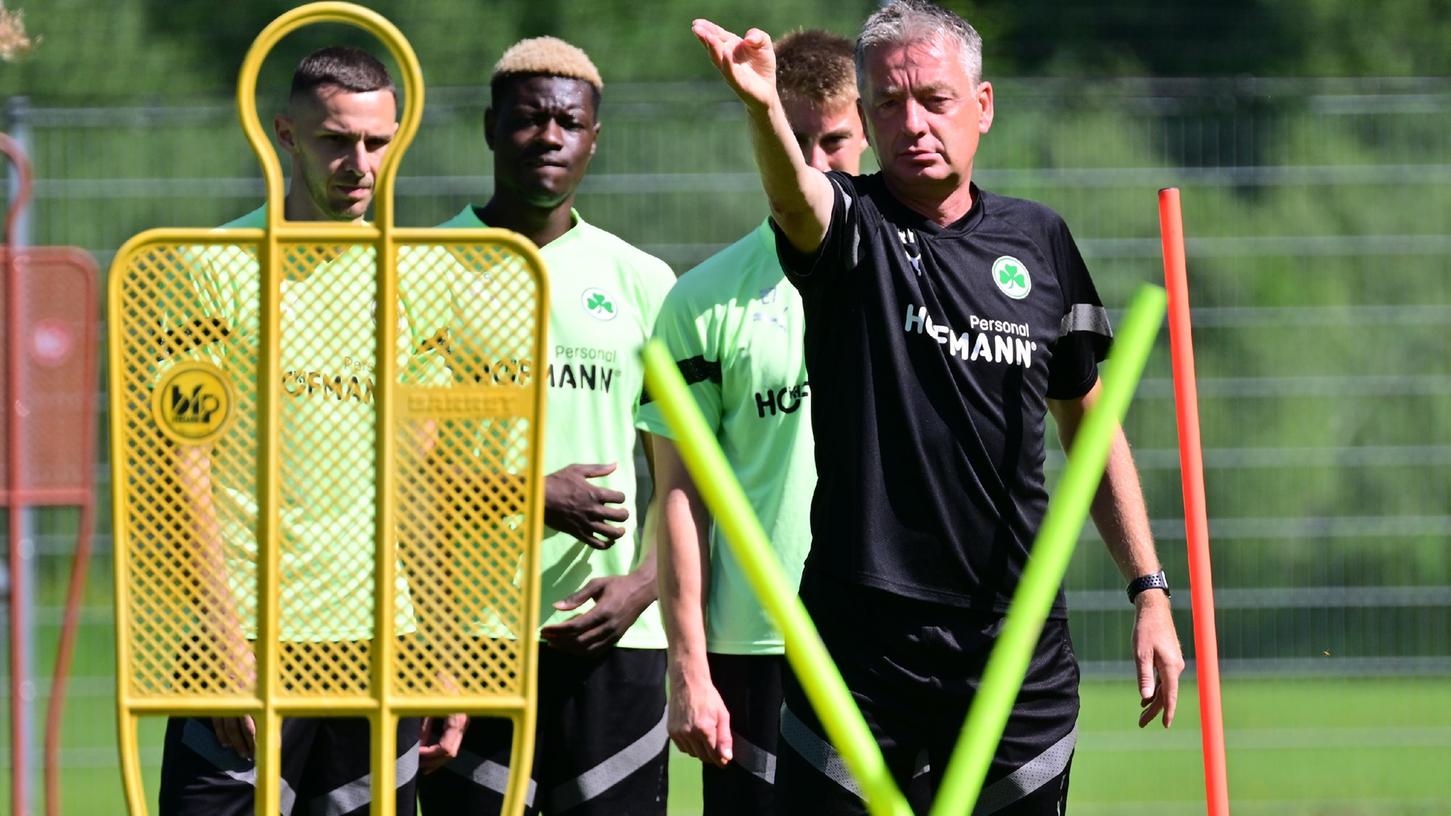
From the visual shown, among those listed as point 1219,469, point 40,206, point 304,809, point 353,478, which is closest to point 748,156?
point 1219,469

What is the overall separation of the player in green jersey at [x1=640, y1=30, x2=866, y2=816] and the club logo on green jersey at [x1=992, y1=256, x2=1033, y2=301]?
745 mm

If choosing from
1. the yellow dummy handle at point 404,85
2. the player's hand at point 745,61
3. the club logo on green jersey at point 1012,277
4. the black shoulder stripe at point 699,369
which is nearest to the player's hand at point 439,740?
the black shoulder stripe at point 699,369

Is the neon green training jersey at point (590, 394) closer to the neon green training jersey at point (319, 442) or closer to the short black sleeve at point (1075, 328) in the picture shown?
the short black sleeve at point (1075, 328)

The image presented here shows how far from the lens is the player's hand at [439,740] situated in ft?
12.7

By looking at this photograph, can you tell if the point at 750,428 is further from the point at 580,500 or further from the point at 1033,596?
the point at 1033,596

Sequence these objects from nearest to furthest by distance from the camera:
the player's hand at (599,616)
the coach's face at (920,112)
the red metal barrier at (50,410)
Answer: the coach's face at (920,112) < the player's hand at (599,616) < the red metal barrier at (50,410)

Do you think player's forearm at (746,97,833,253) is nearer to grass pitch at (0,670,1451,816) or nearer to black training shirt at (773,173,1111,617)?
black training shirt at (773,173,1111,617)

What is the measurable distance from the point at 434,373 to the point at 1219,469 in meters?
4.46

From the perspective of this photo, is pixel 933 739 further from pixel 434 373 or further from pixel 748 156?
pixel 748 156

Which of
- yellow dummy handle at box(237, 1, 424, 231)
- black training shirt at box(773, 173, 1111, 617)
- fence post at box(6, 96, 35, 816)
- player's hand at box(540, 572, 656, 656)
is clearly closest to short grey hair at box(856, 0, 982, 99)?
black training shirt at box(773, 173, 1111, 617)

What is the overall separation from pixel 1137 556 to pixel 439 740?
4.61 feet

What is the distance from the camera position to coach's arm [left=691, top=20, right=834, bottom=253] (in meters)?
2.71

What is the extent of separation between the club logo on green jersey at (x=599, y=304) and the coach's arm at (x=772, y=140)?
1.17 metres

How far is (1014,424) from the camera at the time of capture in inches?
125
